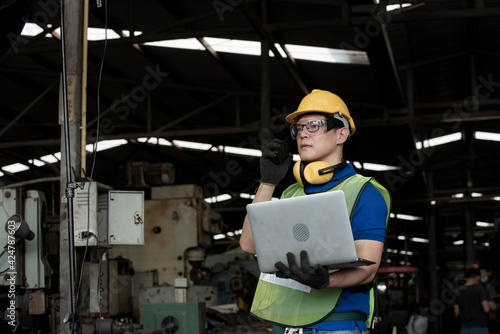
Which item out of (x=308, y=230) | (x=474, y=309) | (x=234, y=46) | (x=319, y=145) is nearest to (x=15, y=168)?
(x=234, y=46)

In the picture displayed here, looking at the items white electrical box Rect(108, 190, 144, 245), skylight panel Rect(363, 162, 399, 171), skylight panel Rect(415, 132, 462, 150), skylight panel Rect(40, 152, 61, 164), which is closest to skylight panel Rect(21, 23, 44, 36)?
white electrical box Rect(108, 190, 144, 245)

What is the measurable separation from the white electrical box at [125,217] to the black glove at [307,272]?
2205 mm

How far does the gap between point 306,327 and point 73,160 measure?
2.18 m

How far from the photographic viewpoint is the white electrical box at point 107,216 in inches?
157

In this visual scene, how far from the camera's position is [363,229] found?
2357 mm

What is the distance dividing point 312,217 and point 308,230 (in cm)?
5

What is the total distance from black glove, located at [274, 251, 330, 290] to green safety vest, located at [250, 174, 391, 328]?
0.18 meters

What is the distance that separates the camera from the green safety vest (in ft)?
7.64

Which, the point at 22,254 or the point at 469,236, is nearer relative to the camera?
the point at 22,254

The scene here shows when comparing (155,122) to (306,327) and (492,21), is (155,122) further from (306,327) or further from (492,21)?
(306,327)

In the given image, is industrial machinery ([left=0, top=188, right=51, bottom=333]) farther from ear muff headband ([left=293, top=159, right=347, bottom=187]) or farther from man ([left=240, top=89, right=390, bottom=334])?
ear muff headband ([left=293, top=159, right=347, bottom=187])

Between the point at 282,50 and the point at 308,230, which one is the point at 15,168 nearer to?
the point at 282,50

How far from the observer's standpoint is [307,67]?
980cm

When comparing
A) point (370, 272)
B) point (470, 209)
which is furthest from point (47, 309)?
point (470, 209)
